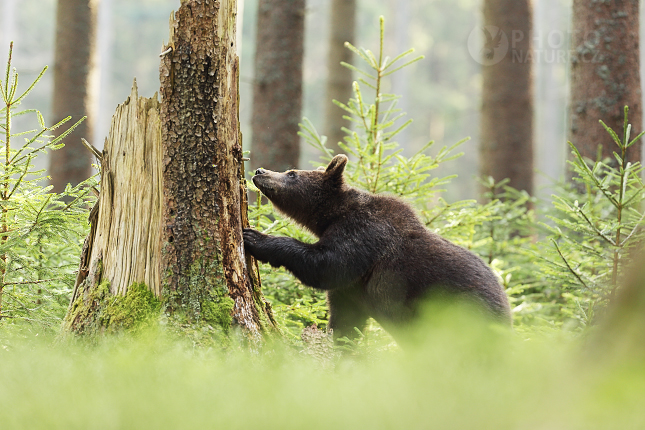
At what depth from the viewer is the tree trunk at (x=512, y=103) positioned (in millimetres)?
10930

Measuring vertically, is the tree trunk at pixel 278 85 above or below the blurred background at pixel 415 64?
below

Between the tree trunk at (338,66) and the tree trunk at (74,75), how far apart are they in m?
5.34

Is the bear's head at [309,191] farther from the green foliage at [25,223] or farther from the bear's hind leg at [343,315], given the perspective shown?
the green foliage at [25,223]

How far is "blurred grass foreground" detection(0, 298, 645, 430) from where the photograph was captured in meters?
1.41

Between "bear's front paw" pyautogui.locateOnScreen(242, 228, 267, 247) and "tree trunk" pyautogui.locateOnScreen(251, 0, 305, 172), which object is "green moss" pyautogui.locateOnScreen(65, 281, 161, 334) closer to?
"bear's front paw" pyautogui.locateOnScreen(242, 228, 267, 247)

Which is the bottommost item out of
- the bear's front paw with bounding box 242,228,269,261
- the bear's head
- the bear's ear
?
the bear's front paw with bounding box 242,228,269,261

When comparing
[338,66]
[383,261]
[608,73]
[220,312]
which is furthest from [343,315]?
[338,66]

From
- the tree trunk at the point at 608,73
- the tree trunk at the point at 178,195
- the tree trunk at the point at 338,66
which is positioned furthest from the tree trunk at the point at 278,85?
the tree trunk at the point at 178,195

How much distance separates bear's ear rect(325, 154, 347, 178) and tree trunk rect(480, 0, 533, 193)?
7144 mm

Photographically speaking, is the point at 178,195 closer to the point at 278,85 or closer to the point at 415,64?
the point at 278,85

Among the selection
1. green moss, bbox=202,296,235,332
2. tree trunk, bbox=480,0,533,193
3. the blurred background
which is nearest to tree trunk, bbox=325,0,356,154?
tree trunk, bbox=480,0,533,193

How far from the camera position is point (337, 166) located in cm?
456

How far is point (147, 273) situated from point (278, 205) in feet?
5.24

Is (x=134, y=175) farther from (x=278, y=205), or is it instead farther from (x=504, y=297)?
Result: (x=504, y=297)
